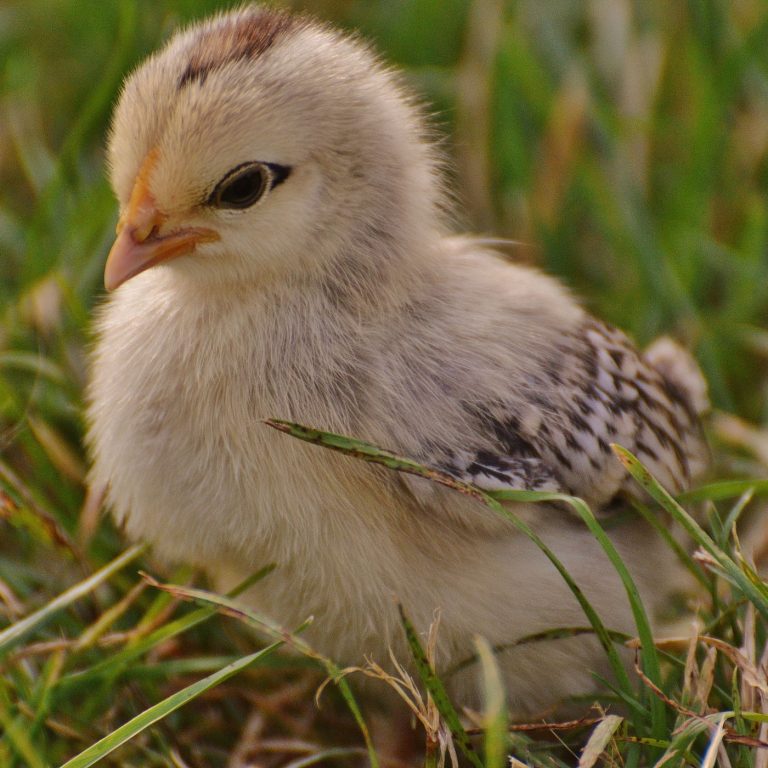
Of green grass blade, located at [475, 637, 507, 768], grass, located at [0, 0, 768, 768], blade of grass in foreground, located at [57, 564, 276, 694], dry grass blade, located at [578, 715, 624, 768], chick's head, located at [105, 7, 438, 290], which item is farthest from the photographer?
blade of grass in foreground, located at [57, 564, 276, 694]

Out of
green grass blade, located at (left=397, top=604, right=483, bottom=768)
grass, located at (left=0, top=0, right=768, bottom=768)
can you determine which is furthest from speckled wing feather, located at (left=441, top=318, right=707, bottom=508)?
green grass blade, located at (left=397, top=604, right=483, bottom=768)

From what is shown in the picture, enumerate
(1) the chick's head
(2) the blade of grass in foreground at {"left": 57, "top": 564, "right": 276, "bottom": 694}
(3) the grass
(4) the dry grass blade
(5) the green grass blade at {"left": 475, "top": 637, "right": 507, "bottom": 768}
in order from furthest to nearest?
(2) the blade of grass in foreground at {"left": 57, "top": 564, "right": 276, "bottom": 694} → (3) the grass → (1) the chick's head → (4) the dry grass blade → (5) the green grass blade at {"left": 475, "top": 637, "right": 507, "bottom": 768}

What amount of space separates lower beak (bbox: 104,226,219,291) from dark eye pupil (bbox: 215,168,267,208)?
7cm

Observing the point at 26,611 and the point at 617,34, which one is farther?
the point at 617,34

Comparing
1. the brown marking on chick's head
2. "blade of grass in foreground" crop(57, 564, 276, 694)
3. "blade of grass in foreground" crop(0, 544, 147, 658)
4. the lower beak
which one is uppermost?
the brown marking on chick's head

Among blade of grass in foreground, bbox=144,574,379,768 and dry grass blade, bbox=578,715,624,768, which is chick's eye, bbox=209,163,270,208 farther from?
dry grass blade, bbox=578,715,624,768

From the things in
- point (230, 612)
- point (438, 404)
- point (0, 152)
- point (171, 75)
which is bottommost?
point (230, 612)

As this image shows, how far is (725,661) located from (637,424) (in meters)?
0.57

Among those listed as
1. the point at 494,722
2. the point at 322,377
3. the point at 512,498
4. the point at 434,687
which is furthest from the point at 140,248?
the point at 494,722

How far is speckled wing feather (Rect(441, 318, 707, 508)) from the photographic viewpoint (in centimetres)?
243

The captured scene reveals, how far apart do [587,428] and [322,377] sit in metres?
0.63

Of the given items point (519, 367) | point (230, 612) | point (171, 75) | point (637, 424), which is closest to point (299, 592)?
point (230, 612)

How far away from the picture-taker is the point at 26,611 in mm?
2844

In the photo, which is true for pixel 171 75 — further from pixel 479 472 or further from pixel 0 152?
pixel 0 152
